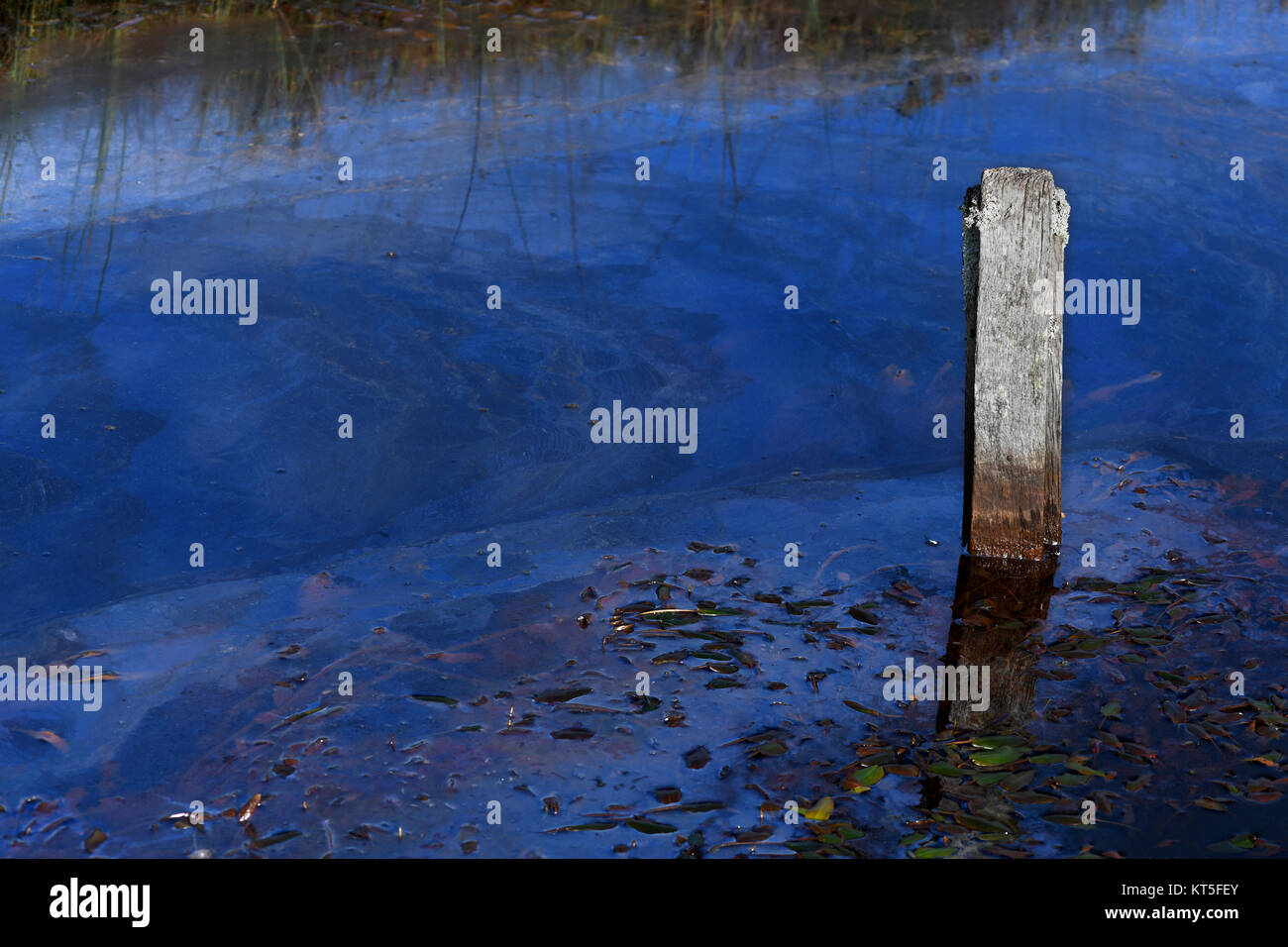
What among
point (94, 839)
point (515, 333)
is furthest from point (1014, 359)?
point (94, 839)

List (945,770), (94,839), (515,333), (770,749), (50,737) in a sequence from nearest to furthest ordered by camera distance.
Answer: (94,839) < (945,770) < (770,749) < (50,737) < (515,333)

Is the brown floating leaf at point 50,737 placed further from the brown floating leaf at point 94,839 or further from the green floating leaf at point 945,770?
the green floating leaf at point 945,770

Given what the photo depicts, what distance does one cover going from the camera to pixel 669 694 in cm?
406

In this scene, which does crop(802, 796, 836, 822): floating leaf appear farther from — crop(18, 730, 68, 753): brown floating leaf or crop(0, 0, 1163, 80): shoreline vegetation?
crop(0, 0, 1163, 80): shoreline vegetation

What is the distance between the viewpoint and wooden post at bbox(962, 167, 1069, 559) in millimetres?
4406

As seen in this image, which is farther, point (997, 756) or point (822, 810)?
point (997, 756)

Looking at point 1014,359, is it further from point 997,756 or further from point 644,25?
point 644,25

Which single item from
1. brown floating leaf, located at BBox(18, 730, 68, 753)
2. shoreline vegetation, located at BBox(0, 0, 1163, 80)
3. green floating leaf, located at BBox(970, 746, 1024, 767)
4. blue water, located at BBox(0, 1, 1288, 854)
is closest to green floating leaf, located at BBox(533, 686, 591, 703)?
blue water, located at BBox(0, 1, 1288, 854)

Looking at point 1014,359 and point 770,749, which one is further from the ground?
point 1014,359

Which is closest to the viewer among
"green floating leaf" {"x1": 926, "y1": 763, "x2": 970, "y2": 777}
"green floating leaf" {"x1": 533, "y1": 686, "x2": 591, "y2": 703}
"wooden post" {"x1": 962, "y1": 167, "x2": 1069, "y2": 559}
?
"green floating leaf" {"x1": 926, "y1": 763, "x2": 970, "y2": 777}

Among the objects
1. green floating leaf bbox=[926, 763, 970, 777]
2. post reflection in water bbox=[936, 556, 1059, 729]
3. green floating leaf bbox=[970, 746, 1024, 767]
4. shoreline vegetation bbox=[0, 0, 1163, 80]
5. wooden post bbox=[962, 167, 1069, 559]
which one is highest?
shoreline vegetation bbox=[0, 0, 1163, 80]

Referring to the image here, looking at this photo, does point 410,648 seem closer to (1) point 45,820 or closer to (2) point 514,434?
(1) point 45,820

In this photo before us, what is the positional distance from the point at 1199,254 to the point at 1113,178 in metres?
1.05

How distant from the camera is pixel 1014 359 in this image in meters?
4.52
